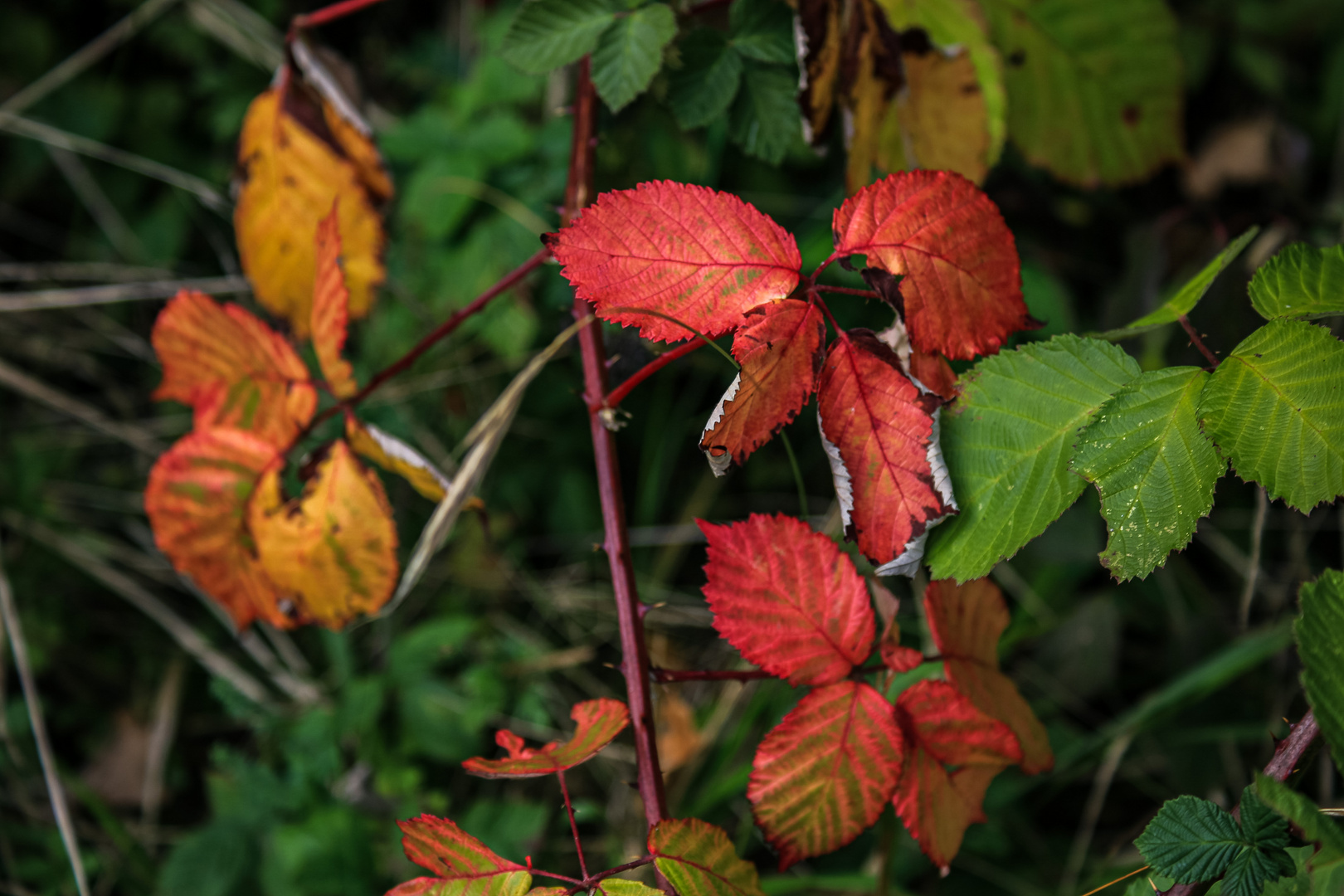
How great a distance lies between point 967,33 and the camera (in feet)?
3.43

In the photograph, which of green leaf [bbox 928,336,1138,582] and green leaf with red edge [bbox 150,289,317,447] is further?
green leaf with red edge [bbox 150,289,317,447]

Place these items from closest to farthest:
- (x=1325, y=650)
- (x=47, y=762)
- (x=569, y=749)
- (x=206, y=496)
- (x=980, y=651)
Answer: (x=1325, y=650)
(x=569, y=749)
(x=980, y=651)
(x=206, y=496)
(x=47, y=762)

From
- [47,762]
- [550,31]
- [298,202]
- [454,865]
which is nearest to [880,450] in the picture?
[454,865]

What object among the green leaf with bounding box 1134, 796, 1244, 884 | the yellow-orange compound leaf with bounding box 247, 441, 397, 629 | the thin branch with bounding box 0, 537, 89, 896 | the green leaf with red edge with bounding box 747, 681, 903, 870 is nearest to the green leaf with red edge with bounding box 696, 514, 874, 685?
the green leaf with red edge with bounding box 747, 681, 903, 870

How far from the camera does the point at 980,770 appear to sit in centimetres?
80

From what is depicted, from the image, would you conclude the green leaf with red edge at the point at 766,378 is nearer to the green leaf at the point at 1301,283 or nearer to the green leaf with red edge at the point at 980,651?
the green leaf with red edge at the point at 980,651

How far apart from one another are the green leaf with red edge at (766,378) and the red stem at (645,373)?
0.05 m

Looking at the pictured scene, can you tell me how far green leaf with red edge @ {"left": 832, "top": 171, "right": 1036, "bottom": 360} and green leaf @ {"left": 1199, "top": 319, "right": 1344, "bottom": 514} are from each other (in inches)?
7.2

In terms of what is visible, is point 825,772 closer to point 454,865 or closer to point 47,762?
point 454,865

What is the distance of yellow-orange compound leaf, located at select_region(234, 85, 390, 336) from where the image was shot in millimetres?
1090

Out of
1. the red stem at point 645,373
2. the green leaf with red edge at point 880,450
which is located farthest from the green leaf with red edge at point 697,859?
the red stem at point 645,373

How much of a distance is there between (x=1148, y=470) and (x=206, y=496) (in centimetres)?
98

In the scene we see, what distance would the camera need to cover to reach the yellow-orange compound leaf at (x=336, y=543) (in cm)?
91

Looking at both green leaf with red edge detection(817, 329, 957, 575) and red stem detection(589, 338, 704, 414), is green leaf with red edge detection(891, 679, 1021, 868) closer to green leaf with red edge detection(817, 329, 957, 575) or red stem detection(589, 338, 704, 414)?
green leaf with red edge detection(817, 329, 957, 575)
